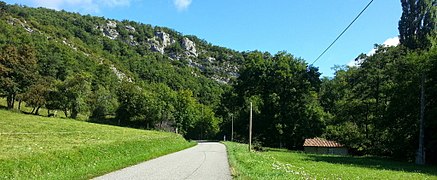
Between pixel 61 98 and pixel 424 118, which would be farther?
pixel 61 98

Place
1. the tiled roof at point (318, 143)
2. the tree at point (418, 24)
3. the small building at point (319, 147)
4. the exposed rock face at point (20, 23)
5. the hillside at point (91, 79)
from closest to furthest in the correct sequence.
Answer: the tree at point (418, 24) < the small building at point (319, 147) < the tiled roof at point (318, 143) < the hillside at point (91, 79) < the exposed rock face at point (20, 23)

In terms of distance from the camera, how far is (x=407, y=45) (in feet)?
175

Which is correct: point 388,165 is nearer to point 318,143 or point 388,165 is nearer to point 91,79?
point 318,143

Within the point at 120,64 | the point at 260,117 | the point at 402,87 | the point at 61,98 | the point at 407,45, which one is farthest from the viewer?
the point at 120,64

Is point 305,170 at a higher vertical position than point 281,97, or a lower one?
lower

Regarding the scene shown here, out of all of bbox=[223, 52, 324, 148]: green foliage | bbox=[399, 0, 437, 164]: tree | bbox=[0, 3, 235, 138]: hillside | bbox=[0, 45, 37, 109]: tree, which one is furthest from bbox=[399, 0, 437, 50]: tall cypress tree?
bbox=[0, 45, 37, 109]: tree

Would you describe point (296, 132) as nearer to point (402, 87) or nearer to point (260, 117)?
point (260, 117)

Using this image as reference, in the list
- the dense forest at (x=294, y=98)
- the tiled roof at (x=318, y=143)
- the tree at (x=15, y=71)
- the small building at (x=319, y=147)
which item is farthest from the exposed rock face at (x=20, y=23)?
the small building at (x=319, y=147)

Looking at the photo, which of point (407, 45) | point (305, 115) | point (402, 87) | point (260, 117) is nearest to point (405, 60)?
point (402, 87)

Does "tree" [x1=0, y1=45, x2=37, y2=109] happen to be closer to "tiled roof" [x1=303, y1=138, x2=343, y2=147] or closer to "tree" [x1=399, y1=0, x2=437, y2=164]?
"tiled roof" [x1=303, y1=138, x2=343, y2=147]

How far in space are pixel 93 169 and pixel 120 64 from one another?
471ft

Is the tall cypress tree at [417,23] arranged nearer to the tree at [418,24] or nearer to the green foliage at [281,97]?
the tree at [418,24]

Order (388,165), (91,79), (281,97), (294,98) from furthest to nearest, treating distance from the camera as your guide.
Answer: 1. (91,79)
2. (281,97)
3. (294,98)
4. (388,165)

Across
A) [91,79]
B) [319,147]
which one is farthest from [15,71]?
[319,147]
